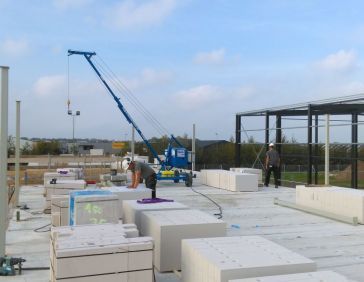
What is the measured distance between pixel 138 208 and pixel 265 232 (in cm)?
311

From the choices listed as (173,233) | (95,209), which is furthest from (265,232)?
(95,209)

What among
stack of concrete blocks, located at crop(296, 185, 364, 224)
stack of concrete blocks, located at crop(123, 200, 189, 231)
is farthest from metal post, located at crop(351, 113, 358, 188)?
stack of concrete blocks, located at crop(123, 200, 189, 231)

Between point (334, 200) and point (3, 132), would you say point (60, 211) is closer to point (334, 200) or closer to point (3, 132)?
point (3, 132)

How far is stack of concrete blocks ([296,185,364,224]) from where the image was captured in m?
11.0

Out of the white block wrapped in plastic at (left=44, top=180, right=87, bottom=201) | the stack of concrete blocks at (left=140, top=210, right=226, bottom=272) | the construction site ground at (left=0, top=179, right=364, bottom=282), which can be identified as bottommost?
the construction site ground at (left=0, top=179, right=364, bottom=282)

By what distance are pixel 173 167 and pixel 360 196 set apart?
11.4 metres

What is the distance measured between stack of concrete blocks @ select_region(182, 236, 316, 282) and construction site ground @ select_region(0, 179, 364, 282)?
1215mm

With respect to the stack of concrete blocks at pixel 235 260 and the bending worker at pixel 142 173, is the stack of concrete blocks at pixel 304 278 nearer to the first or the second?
the stack of concrete blocks at pixel 235 260

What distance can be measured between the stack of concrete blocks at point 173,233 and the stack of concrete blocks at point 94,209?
80cm

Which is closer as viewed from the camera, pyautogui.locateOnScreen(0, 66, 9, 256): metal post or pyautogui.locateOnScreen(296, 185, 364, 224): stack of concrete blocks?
pyautogui.locateOnScreen(0, 66, 9, 256): metal post

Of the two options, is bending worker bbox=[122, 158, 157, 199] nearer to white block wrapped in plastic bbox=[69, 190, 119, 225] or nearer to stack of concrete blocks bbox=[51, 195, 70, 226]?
stack of concrete blocks bbox=[51, 195, 70, 226]

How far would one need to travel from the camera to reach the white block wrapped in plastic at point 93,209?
784cm

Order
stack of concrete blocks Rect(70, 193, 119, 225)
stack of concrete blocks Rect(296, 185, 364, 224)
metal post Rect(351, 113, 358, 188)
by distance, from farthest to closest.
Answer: metal post Rect(351, 113, 358, 188) → stack of concrete blocks Rect(296, 185, 364, 224) → stack of concrete blocks Rect(70, 193, 119, 225)

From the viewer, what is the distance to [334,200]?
1193 cm
